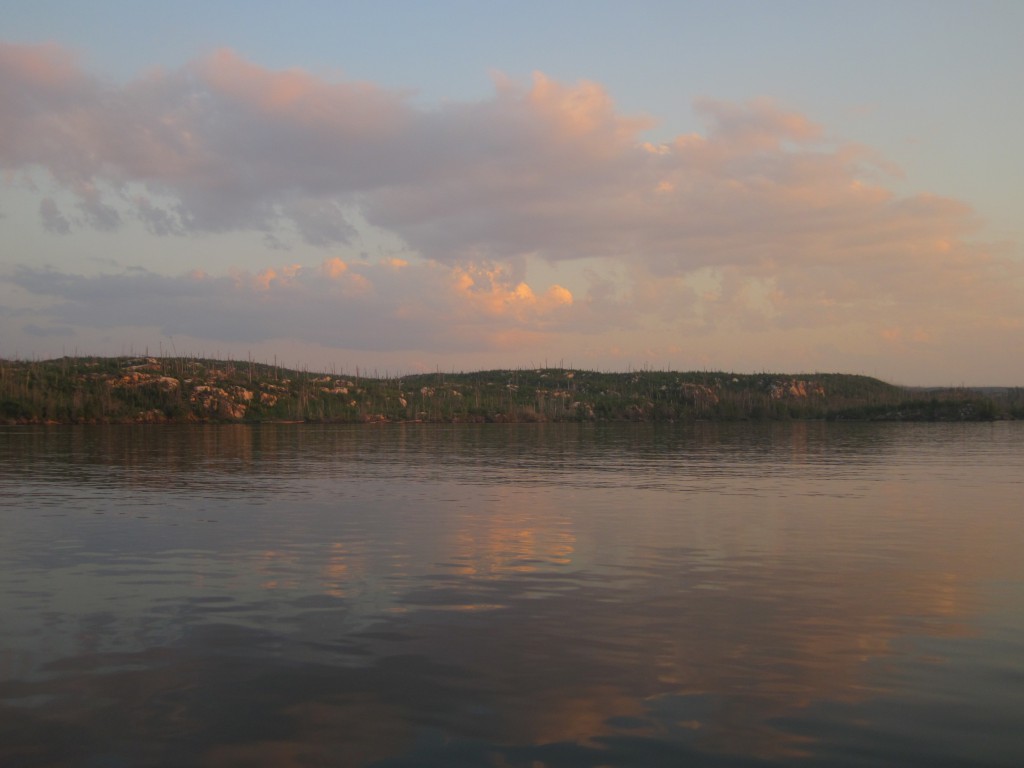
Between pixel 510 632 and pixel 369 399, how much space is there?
142036 mm

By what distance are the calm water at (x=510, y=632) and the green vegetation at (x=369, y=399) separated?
104 metres

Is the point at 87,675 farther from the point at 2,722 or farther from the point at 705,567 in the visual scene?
the point at 705,567

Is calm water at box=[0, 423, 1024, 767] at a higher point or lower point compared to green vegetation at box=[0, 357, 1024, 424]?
lower

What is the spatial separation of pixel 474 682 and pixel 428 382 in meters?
179

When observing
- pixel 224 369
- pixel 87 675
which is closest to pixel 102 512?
pixel 87 675

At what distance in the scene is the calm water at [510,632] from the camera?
8734 millimetres

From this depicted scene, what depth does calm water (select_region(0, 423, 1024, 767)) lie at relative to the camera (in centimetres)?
873

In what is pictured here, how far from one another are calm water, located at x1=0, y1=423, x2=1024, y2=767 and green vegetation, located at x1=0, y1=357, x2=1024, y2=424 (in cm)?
10391

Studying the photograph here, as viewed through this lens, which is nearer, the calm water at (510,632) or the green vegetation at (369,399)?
the calm water at (510,632)

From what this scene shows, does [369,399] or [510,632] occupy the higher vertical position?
[369,399]

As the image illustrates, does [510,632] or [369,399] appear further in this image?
[369,399]

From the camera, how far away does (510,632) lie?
41.8 feet

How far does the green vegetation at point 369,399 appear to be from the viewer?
124m

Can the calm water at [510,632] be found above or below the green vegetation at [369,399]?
below
